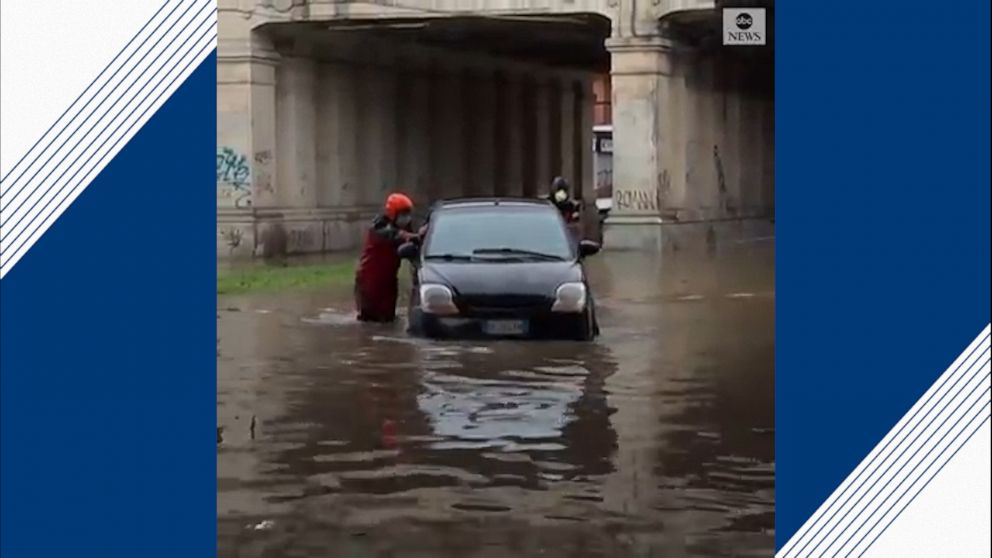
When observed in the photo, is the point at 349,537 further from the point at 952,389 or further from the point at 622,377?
the point at 622,377

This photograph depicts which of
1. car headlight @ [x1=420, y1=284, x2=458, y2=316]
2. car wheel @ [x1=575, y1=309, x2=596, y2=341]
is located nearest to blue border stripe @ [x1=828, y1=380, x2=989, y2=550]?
car wheel @ [x1=575, y1=309, x2=596, y2=341]

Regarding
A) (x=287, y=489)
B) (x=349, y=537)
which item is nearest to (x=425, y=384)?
(x=287, y=489)

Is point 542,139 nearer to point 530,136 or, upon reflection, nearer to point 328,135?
point 530,136

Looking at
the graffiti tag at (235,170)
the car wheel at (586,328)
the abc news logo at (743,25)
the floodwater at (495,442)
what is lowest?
the floodwater at (495,442)

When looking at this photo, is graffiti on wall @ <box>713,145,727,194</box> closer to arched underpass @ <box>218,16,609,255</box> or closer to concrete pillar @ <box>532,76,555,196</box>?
arched underpass @ <box>218,16,609,255</box>

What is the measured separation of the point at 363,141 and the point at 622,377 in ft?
72.9

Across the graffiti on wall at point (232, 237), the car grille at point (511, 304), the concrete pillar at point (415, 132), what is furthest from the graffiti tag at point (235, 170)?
the car grille at point (511, 304)

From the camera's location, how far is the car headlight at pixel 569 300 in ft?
50.9

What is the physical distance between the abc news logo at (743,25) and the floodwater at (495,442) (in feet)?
16.7

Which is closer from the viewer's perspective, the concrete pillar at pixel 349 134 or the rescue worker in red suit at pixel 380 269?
the rescue worker in red suit at pixel 380 269

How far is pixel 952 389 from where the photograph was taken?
4.41 meters

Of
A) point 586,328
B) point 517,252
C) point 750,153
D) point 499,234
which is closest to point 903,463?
point 586,328

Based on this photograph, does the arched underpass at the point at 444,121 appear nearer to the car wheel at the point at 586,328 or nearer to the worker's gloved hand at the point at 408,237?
the worker's gloved hand at the point at 408,237

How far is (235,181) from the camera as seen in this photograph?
29984mm
